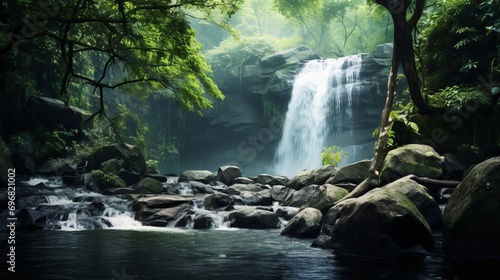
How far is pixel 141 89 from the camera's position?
1716 centimetres

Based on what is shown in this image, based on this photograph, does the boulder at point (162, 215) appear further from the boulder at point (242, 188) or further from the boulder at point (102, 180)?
the boulder at point (102, 180)

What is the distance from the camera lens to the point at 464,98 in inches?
458

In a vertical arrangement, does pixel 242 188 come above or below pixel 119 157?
below

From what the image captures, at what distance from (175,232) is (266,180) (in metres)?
10.0

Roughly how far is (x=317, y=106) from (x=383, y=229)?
2181 centimetres

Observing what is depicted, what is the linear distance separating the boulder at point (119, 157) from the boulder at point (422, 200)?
13764 mm

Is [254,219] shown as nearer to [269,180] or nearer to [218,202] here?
[218,202]

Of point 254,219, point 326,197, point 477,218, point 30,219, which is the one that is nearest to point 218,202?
point 254,219

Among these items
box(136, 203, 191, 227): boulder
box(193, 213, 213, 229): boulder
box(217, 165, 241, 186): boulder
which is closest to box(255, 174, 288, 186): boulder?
box(217, 165, 241, 186): boulder

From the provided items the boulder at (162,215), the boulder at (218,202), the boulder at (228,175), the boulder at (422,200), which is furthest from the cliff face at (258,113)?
the boulder at (422,200)

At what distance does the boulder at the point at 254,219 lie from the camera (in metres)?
11.5

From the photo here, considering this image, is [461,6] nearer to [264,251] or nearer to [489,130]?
[489,130]

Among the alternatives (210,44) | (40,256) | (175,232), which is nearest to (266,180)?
(175,232)

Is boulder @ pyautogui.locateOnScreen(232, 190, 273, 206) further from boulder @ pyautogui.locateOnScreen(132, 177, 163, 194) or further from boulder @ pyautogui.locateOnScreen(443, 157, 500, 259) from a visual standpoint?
boulder @ pyautogui.locateOnScreen(443, 157, 500, 259)
